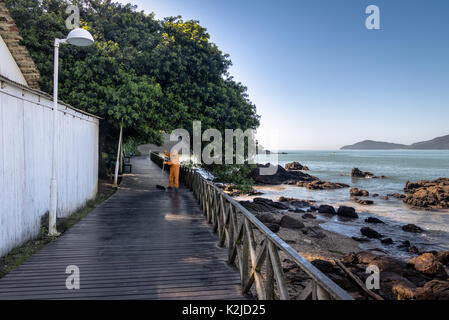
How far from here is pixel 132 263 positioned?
5.21m

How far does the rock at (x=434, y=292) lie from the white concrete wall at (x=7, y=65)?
43.7 ft

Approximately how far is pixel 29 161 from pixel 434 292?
32.1 ft

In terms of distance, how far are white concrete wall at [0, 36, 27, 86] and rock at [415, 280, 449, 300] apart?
1332 cm

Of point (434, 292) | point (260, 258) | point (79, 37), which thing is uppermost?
point (79, 37)

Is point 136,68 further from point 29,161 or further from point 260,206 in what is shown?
point 260,206

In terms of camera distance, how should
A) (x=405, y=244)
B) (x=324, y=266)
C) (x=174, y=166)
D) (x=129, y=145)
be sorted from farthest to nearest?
(x=129, y=145)
(x=174, y=166)
(x=405, y=244)
(x=324, y=266)

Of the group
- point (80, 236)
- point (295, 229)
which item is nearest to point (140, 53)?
point (80, 236)

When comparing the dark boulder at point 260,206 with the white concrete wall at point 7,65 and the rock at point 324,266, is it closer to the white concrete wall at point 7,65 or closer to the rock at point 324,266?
the rock at point 324,266

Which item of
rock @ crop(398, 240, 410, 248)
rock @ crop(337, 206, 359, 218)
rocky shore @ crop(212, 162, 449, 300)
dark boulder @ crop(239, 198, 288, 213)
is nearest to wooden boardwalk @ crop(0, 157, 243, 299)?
rocky shore @ crop(212, 162, 449, 300)

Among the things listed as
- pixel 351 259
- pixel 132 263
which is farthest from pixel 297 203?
pixel 132 263

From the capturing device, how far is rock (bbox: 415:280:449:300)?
691 centimetres

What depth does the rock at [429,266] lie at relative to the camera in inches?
372

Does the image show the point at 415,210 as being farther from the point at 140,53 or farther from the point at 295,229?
the point at 140,53
